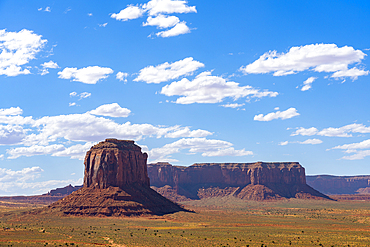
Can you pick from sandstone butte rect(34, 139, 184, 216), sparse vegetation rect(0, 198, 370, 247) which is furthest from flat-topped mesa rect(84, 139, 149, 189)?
sparse vegetation rect(0, 198, 370, 247)

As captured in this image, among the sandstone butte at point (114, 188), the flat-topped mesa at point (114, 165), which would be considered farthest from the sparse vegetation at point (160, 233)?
the flat-topped mesa at point (114, 165)

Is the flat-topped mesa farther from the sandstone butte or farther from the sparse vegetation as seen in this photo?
the sparse vegetation

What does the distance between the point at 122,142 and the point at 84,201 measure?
26753 mm

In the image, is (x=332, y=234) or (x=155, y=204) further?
(x=155, y=204)

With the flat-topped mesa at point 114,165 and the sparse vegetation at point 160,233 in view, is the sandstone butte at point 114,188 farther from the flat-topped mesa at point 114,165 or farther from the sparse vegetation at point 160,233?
the sparse vegetation at point 160,233

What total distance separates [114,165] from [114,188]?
8116 mm

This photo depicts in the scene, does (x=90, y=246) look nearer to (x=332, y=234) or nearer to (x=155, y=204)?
(x=332, y=234)

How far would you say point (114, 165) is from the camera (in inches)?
5763

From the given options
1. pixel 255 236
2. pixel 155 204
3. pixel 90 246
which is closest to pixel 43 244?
pixel 90 246

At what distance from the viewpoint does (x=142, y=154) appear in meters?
159

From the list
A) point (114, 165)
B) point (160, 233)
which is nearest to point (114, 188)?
point (114, 165)

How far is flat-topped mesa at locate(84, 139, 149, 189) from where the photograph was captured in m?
146

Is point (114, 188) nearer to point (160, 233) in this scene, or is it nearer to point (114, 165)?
point (114, 165)

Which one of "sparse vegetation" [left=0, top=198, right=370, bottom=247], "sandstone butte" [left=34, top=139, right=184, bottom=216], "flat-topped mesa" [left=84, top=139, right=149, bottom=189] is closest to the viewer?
"sparse vegetation" [left=0, top=198, right=370, bottom=247]
